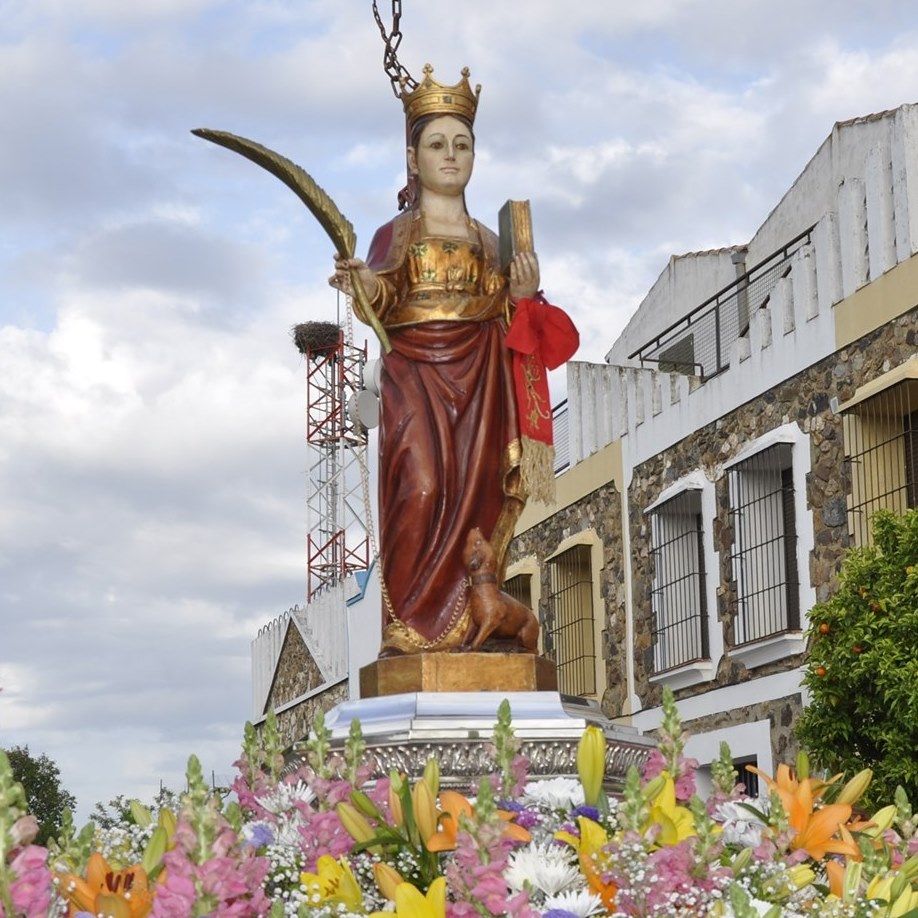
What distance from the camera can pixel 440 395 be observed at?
21.1 feet

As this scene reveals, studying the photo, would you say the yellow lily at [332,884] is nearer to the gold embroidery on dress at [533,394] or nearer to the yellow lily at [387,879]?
the yellow lily at [387,879]

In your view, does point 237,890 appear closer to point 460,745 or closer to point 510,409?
point 460,745

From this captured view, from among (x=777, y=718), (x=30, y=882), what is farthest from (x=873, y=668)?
(x=30, y=882)

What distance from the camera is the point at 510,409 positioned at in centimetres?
649

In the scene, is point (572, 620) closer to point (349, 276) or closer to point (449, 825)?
point (349, 276)

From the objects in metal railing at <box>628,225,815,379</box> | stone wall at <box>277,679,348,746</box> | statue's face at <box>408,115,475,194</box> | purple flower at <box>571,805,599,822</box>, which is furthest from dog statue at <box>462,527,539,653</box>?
stone wall at <box>277,679,348,746</box>

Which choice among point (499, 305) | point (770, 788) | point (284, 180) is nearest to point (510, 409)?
point (499, 305)

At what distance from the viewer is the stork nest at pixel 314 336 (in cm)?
3177

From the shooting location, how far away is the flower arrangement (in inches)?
103

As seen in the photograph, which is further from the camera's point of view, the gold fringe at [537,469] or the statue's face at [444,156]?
the statue's face at [444,156]

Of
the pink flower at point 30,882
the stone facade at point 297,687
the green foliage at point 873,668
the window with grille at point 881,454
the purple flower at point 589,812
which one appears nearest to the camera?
the pink flower at point 30,882

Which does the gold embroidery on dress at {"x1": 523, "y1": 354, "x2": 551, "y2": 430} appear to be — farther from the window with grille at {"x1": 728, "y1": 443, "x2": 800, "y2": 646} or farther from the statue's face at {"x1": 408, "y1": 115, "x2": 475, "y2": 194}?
the window with grille at {"x1": 728, "y1": 443, "x2": 800, "y2": 646}

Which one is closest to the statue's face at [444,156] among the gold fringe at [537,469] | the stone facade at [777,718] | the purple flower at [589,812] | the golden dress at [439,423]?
the golden dress at [439,423]

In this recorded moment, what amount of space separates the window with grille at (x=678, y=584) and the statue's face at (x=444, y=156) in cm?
955
